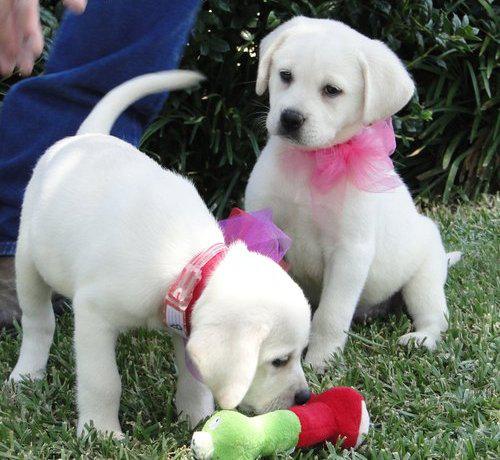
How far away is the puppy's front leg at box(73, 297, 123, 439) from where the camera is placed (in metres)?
2.71

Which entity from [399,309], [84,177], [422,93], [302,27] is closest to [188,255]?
[84,177]

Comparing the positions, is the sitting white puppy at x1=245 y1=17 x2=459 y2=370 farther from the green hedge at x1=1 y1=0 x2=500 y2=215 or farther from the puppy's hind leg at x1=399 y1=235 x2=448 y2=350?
the green hedge at x1=1 y1=0 x2=500 y2=215

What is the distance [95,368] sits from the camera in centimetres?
272

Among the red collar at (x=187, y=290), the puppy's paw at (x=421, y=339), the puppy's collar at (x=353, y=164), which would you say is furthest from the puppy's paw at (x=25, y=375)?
the puppy's paw at (x=421, y=339)

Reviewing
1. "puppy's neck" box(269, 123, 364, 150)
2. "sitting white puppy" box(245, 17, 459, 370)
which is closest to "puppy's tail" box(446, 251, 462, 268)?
"sitting white puppy" box(245, 17, 459, 370)

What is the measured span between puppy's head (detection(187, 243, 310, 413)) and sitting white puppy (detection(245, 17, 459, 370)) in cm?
77

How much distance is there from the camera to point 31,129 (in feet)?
13.5

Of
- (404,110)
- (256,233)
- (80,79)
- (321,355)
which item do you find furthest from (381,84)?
(404,110)

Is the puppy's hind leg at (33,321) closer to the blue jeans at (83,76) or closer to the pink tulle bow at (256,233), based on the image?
the pink tulle bow at (256,233)

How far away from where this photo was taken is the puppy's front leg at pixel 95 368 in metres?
2.71

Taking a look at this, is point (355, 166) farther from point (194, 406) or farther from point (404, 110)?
point (404, 110)

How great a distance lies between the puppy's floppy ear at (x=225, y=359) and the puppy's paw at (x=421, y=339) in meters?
1.28

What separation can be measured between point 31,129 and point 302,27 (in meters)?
1.36

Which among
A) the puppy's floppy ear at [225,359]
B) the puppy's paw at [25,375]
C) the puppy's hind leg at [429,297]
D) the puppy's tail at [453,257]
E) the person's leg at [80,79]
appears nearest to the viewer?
the puppy's floppy ear at [225,359]
